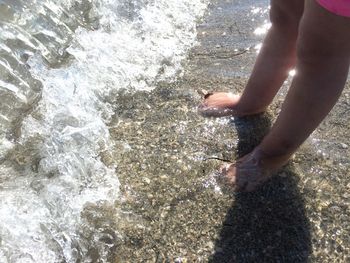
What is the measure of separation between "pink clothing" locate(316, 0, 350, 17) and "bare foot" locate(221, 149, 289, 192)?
0.68 m

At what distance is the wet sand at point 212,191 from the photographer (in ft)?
5.69

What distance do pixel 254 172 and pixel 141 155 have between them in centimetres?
50

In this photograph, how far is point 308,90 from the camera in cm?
166

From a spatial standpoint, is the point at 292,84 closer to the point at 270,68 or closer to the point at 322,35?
the point at 322,35

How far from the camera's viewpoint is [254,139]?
2.15m

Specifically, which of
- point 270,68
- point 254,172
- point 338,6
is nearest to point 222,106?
point 270,68

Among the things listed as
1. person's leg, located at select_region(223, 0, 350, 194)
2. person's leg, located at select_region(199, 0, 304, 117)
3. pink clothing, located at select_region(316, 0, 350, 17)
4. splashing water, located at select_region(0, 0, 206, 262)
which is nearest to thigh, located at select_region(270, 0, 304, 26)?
person's leg, located at select_region(199, 0, 304, 117)

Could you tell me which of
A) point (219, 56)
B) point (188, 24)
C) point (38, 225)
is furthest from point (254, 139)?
point (188, 24)

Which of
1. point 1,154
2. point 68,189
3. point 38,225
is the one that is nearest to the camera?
point 38,225

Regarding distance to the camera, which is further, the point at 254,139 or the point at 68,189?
the point at 254,139

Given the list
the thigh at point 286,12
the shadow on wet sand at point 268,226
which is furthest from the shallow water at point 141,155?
the thigh at point 286,12

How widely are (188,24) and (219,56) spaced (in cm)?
44

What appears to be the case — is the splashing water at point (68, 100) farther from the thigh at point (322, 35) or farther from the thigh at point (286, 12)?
the thigh at point (322, 35)

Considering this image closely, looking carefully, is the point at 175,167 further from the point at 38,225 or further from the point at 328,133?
the point at 328,133
